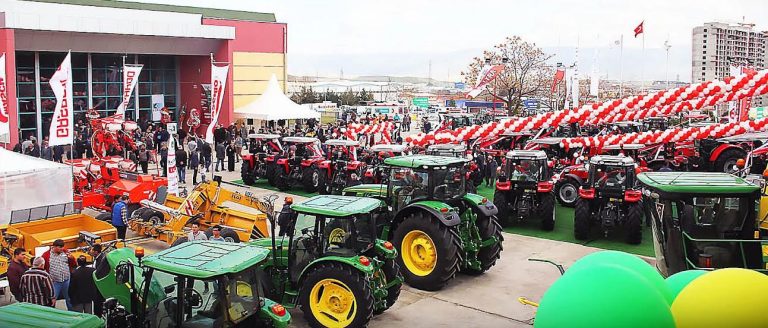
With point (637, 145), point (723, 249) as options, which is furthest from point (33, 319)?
point (637, 145)

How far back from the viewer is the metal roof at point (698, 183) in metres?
7.95

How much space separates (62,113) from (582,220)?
1077 centimetres

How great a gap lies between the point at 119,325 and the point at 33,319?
1422 mm

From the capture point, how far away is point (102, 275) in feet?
27.6

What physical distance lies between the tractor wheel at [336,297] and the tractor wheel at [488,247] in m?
3.23

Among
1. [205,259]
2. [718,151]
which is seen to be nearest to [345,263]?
[205,259]

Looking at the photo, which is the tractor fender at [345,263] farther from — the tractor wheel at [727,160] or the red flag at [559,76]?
the red flag at [559,76]

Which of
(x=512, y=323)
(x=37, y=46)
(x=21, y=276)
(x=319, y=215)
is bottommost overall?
(x=512, y=323)

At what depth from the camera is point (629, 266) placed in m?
4.14

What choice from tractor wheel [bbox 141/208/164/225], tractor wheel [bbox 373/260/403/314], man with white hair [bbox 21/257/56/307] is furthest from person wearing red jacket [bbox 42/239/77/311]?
tractor wheel [bbox 141/208/164/225]

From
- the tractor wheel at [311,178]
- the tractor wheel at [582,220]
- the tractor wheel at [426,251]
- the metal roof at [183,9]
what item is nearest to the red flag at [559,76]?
the metal roof at [183,9]

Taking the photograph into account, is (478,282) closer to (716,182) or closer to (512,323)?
(512,323)

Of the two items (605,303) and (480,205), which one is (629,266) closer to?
(605,303)

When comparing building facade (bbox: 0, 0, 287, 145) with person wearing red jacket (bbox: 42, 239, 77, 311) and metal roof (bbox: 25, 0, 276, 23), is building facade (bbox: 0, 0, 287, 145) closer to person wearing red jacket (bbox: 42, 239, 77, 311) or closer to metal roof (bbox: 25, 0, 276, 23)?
metal roof (bbox: 25, 0, 276, 23)
